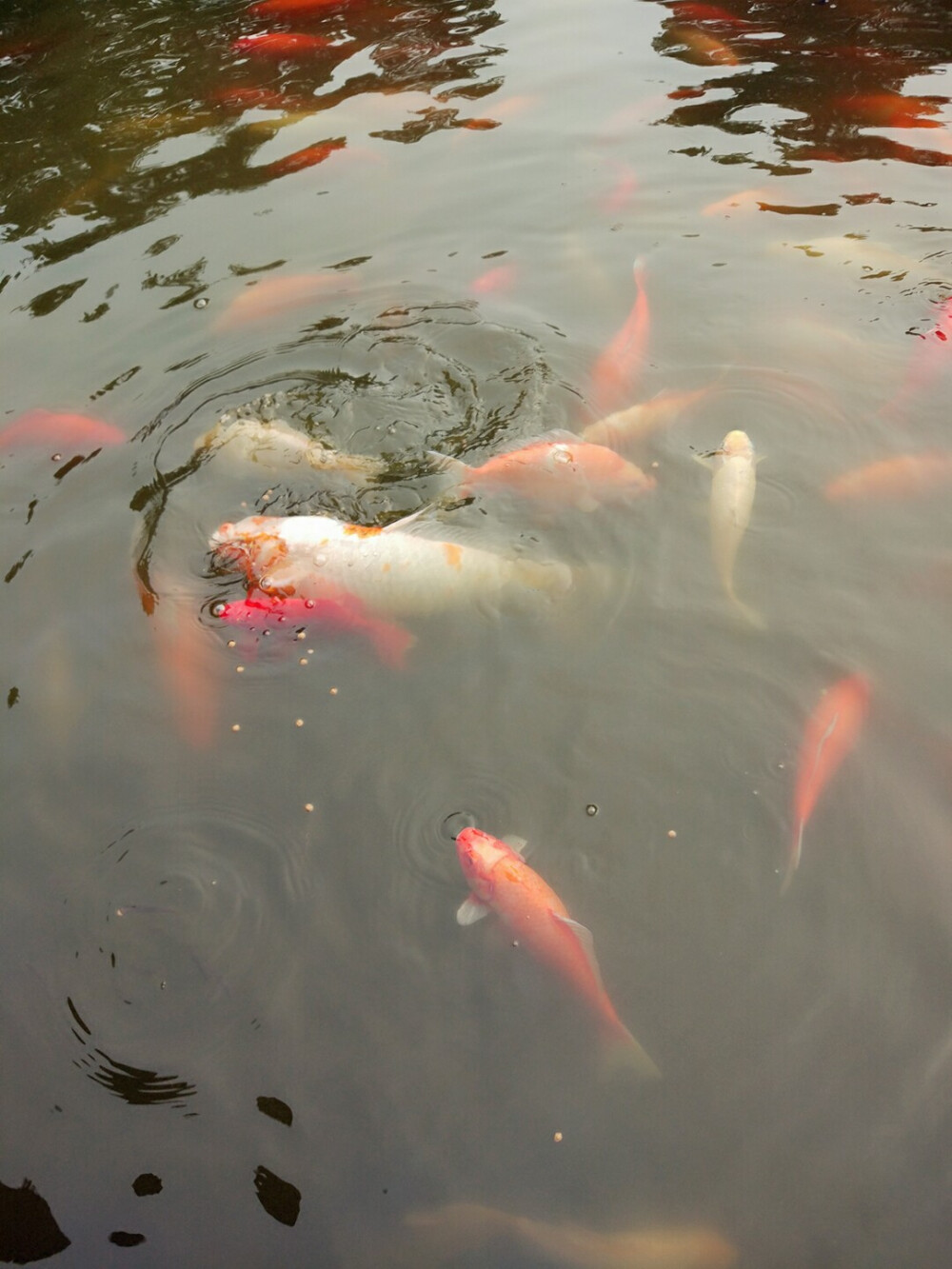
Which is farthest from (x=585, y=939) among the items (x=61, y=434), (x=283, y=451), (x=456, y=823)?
(x=61, y=434)

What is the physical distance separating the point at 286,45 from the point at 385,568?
23.4 feet

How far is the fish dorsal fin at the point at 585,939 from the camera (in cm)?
306

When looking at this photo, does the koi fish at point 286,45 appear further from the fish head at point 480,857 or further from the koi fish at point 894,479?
the fish head at point 480,857

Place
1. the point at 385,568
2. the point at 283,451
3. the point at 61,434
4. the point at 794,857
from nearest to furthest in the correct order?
the point at 794,857
the point at 385,568
the point at 283,451
the point at 61,434

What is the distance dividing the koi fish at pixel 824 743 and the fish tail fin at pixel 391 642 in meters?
1.65

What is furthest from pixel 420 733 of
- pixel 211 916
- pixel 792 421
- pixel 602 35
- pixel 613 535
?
pixel 602 35

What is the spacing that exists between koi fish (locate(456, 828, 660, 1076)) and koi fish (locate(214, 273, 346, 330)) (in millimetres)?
3899

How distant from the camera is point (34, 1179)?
2.81m

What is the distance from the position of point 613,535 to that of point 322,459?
5.12ft

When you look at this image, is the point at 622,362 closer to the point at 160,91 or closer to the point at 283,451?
the point at 283,451

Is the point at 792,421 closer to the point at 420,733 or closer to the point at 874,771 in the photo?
the point at 874,771

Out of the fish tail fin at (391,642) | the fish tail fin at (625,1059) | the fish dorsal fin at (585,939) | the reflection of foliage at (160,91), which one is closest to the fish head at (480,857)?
the fish dorsal fin at (585,939)

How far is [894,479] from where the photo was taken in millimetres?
4473

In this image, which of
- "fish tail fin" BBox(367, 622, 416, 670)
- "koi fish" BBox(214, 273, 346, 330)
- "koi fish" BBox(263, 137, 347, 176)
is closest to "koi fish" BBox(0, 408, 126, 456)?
"koi fish" BBox(214, 273, 346, 330)
